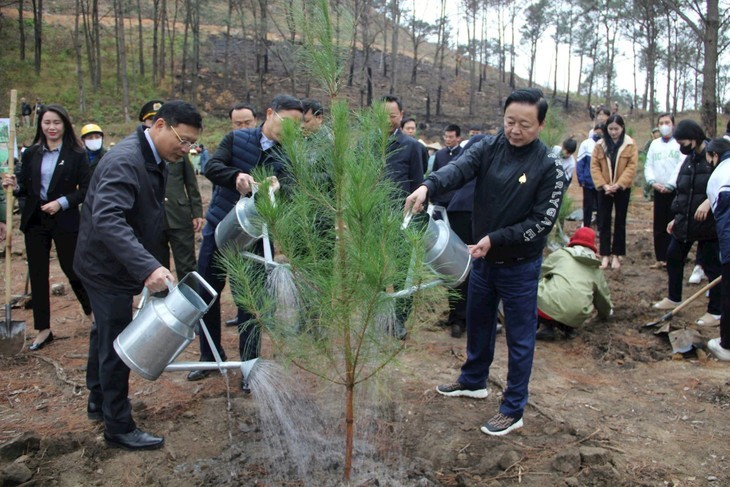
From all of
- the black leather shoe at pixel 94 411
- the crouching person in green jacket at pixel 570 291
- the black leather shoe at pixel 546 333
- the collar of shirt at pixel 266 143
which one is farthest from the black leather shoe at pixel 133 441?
the black leather shoe at pixel 546 333

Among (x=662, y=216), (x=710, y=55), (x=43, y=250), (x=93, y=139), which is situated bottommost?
(x=43, y=250)

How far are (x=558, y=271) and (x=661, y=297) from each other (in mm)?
1663

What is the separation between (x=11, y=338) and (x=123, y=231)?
8.32 feet

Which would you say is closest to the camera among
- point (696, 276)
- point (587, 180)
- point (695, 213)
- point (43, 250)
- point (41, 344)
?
point (43, 250)

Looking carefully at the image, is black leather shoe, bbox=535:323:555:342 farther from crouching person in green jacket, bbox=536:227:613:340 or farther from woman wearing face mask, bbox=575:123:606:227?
woman wearing face mask, bbox=575:123:606:227

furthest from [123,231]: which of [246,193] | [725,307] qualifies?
[725,307]

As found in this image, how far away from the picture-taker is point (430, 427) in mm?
2986

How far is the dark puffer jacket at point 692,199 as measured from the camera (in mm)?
4566

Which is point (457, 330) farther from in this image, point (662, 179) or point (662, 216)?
point (662, 179)

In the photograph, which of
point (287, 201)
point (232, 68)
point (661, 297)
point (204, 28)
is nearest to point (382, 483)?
point (287, 201)

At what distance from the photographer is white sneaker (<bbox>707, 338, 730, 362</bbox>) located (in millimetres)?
3965

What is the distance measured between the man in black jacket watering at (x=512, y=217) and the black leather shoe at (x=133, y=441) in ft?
5.40

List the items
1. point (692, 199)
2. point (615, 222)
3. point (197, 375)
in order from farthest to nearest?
point (615, 222), point (692, 199), point (197, 375)

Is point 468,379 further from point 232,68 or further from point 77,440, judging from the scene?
point 232,68
